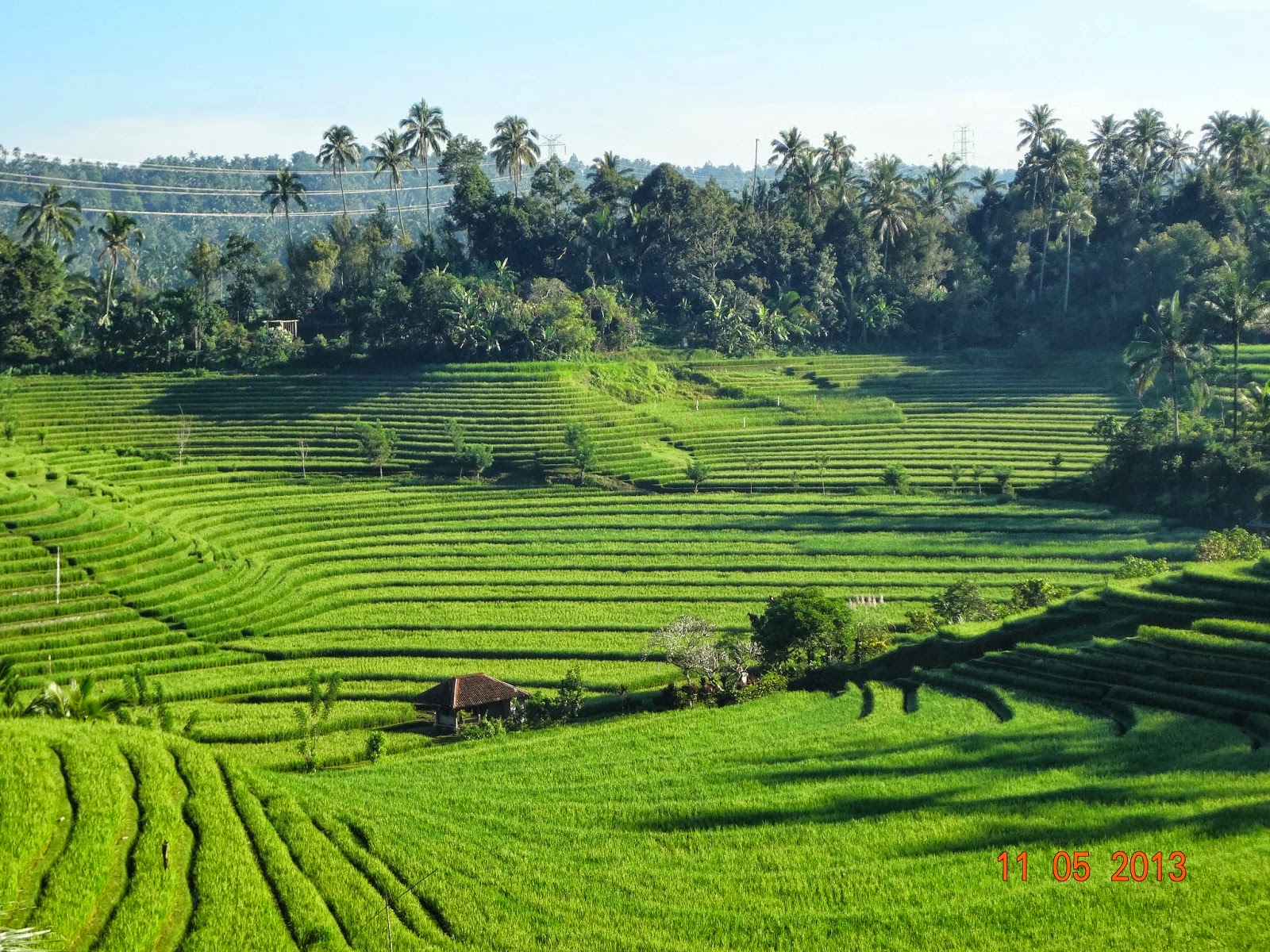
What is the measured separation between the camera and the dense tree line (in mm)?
81000

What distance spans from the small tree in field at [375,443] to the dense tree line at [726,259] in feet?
44.6

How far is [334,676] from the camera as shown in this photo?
121 ft

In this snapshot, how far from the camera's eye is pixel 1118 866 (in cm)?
2100

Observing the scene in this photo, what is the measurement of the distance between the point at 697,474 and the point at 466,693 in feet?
95.8

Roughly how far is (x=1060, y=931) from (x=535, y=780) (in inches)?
460

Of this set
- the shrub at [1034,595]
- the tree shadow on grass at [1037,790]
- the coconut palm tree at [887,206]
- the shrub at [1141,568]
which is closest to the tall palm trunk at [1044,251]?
the coconut palm tree at [887,206]

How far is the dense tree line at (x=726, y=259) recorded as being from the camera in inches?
3189

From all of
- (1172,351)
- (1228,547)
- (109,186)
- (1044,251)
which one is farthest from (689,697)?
(109,186)

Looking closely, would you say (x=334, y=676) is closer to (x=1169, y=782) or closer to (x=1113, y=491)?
(x=1169, y=782)

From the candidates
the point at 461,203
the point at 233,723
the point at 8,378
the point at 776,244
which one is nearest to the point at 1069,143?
the point at 776,244

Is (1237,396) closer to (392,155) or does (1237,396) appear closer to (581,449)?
(581,449)

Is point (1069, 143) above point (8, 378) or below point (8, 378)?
above

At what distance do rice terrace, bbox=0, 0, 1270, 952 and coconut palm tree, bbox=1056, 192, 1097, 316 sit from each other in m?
0.51

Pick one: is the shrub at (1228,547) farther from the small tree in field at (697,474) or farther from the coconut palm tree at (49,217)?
the coconut palm tree at (49,217)
